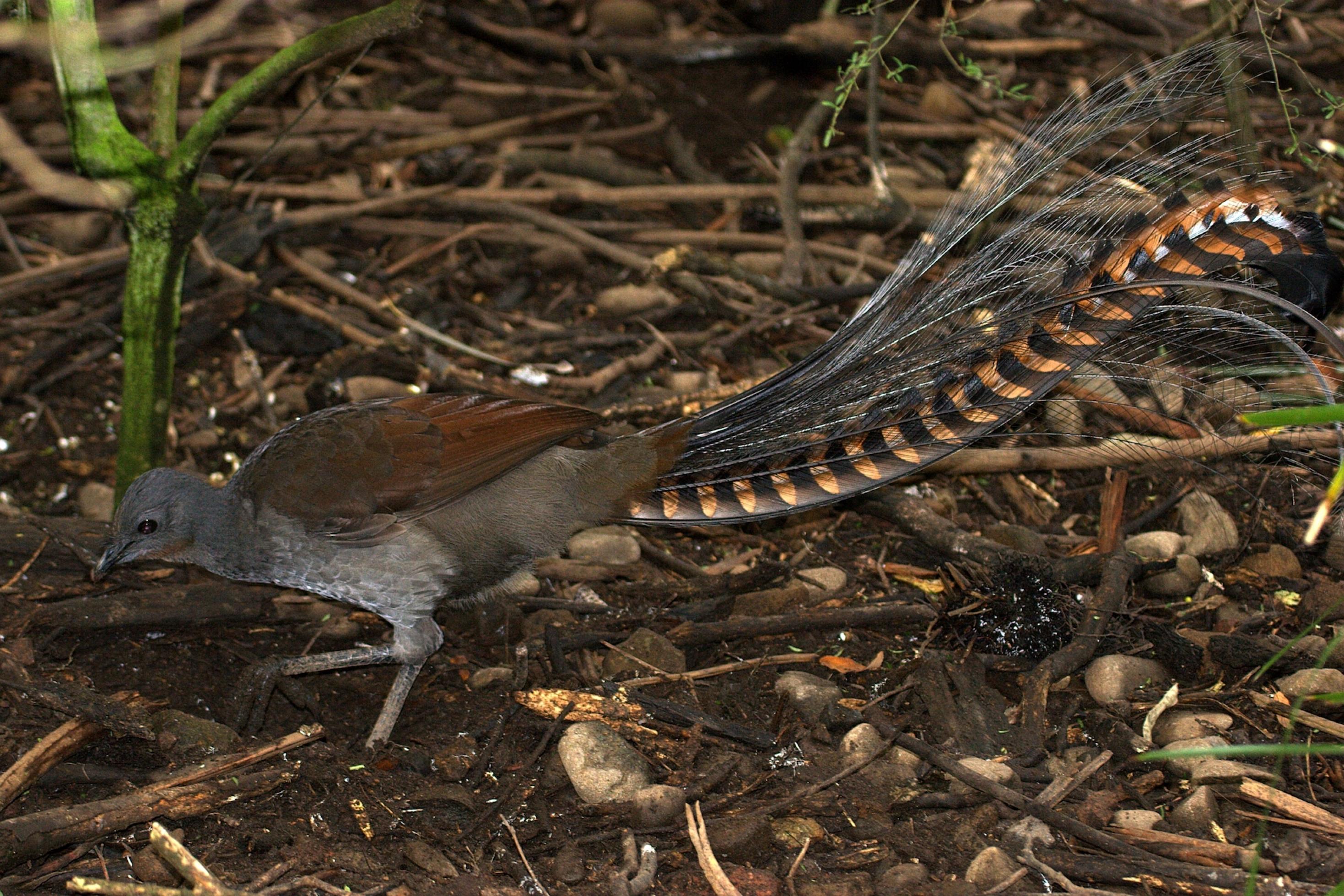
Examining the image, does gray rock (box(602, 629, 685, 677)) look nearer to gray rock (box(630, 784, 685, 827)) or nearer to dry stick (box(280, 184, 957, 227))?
gray rock (box(630, 784, 685, 827))

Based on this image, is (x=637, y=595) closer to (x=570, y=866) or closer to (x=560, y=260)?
(x=570, y=866)

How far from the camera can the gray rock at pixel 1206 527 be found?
379 centimetres

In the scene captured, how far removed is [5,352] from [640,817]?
11.6ft

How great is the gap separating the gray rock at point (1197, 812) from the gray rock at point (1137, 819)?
0.04 m

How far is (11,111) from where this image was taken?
6113mm

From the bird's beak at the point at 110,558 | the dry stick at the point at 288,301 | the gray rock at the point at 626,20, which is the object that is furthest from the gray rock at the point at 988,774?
the gray rock at the point at 626,20

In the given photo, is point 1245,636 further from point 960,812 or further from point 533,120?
point 533,120

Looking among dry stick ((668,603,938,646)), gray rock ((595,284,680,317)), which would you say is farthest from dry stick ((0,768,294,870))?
gray rock ((595,284,680,317))

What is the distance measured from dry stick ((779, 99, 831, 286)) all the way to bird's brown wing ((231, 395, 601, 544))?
2001mm

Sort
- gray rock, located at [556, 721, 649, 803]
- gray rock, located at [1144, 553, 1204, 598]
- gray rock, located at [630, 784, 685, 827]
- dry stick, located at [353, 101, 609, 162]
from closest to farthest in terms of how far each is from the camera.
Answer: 1. gray rock, located at [630, 784, 685, 827]
2. gray rock, located at [556, 721, 649, 803]
3. gray rock, located at [1144, 553, 1204, 598]
4. dry stick, located at [353, 101, 609, 162]

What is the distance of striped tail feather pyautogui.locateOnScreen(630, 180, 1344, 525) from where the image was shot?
305 centimetres

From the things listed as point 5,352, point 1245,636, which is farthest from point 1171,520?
point 5,352

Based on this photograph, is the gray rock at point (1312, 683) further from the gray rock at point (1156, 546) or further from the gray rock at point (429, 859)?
the gray rock at point (429, 859)

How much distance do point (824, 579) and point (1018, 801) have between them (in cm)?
115
